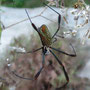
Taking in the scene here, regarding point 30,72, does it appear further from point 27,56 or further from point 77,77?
point 77,77

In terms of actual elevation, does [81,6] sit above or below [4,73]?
above

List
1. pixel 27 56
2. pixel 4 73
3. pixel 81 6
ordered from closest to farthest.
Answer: pixel 81 6 → pixel 4 73 → pixel 27 56

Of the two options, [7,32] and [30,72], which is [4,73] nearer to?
[30,72]

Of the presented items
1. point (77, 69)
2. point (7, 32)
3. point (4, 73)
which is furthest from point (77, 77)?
point (7, 32)

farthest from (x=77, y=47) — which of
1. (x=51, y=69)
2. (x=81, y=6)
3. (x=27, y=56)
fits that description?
(x=81, y=6)

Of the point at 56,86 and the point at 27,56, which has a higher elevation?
the point at 27,56

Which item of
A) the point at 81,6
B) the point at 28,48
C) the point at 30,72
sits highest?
the point at 81,6

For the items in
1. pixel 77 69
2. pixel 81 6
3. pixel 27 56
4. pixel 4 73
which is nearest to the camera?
pixel 81 6

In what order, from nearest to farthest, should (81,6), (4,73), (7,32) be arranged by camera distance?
1. (81,6)
2. (4,73)
3. (7,32)

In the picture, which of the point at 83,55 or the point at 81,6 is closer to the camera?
the point at 81,6
